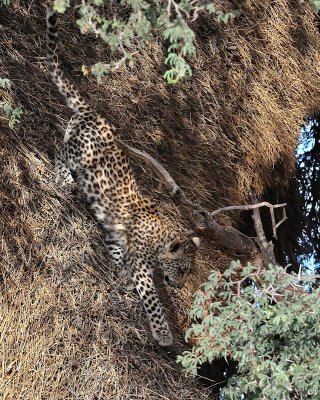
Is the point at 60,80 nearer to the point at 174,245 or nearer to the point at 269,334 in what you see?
the point at 174,245

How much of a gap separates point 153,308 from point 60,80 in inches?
81.6

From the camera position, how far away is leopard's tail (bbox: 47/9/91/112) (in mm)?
8781

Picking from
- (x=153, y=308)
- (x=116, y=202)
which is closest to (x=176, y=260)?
(x=153, y=308)

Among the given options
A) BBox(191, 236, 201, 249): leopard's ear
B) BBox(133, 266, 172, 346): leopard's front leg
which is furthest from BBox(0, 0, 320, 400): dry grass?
BBox(191, 236, 201, 249): leopard's ear

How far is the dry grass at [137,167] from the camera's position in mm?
8469

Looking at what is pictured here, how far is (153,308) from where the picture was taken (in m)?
8.98

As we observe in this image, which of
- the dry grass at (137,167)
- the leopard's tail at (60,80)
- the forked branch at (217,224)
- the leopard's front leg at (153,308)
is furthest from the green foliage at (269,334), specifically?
the leopard's tail at (60,80)

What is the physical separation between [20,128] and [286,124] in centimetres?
308

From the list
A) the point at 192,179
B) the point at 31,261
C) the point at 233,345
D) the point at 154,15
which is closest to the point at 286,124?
the point at 192,179

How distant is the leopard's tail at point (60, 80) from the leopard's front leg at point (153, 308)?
1.50 m

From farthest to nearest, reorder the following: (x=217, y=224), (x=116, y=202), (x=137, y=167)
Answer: (x=137, y=167) < (x=116, y=202) < (x=217, y=224)

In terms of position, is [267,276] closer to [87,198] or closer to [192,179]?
[87,198]

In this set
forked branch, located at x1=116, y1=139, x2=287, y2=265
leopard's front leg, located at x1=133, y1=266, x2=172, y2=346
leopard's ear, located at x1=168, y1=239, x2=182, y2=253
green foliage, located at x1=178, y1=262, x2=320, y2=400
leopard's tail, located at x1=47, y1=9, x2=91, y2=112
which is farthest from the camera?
leopard's ear, located at x1=168, y1=239, x2=182, y2=253

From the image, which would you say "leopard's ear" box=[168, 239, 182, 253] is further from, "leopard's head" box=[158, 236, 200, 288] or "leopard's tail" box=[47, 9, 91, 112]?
"leopard's tail" box=[47, 9, 91, 112]
